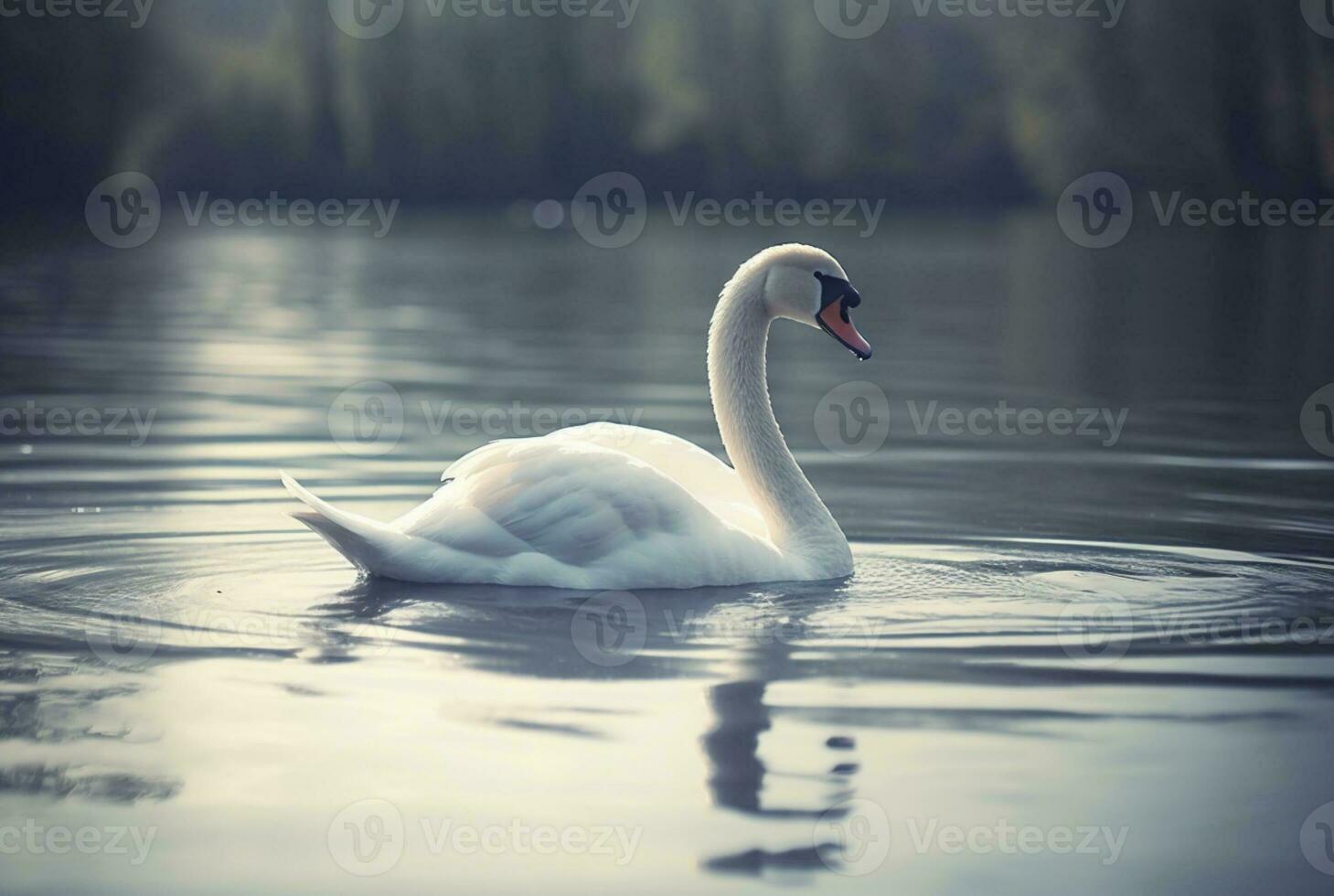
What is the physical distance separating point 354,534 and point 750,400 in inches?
82.9

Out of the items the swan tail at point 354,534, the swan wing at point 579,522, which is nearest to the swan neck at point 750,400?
the swan wing at point 579,522

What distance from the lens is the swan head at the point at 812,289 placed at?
8922mm

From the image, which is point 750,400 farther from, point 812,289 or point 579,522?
point 579,522

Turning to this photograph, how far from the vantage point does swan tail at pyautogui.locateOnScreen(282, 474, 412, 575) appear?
25.9 feet

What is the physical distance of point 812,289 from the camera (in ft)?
29.4

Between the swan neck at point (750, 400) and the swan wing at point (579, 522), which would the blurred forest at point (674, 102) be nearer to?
the swan neck at point (750, 400)

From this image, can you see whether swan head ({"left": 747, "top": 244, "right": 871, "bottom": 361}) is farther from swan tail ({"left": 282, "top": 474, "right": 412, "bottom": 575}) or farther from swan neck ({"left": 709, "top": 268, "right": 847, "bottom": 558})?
swan tail ({"left": 282, "top": 474, "right": 412, "bottom": 575})

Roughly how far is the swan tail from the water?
0.53ft

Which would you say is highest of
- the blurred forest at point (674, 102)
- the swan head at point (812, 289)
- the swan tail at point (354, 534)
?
the blurred forest at point (674, 102)

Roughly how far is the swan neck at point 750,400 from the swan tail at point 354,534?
1706 mm

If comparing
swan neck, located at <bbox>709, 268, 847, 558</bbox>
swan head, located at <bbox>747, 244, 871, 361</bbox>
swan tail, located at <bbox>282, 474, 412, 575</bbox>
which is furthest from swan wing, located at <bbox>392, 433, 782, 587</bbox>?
swan head, located at <bbox>747, 244, 871, 361</bbox>

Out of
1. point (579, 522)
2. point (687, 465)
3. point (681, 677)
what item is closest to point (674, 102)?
point (687, 465)

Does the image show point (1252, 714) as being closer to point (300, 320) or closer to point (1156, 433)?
point (1156, 433)

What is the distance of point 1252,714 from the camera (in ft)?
21.0
